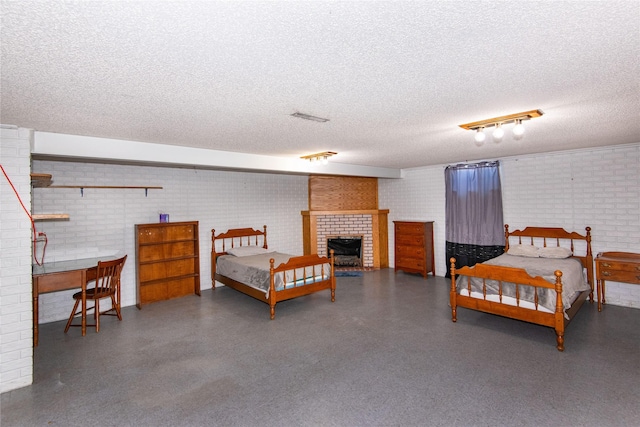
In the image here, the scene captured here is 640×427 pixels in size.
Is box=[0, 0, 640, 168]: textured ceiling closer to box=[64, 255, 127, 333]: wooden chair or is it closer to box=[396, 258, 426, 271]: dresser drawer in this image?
box=[64, 255, 127, 333]: wooden chair

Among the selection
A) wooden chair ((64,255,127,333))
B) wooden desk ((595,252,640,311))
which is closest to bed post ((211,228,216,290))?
wooden chair ((64,255,127,333))

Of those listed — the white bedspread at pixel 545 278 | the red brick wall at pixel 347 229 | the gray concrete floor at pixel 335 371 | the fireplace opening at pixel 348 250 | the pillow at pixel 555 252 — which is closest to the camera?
the gray concrete floor at pixel 335 371

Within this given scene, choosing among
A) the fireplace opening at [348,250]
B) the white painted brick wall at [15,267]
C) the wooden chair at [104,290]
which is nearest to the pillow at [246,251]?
the wooden chair at [104,290]

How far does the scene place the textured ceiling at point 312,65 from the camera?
56.2 inches

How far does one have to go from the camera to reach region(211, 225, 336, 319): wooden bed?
185 inches

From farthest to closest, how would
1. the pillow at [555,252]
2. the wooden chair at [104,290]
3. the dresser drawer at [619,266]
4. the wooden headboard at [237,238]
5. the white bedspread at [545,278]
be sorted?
the wooden headboard at [237,238], the pillow at [555,252], the dresser drawer at [619,266], the wooden chair at [104,290], the white bedspread at [545,278]

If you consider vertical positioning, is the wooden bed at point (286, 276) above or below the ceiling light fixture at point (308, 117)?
below

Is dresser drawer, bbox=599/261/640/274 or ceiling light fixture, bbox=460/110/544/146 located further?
dresser drawer, bbox=599/261/640/274

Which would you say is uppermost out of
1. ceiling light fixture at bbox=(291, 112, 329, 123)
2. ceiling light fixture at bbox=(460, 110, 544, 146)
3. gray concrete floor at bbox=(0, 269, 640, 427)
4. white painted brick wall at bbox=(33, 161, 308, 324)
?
ceiling light fixture at bbox=(291, 112, 329, 123)

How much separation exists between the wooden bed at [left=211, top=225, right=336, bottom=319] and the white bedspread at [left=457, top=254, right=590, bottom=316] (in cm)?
205

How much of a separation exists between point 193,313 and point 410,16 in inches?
188

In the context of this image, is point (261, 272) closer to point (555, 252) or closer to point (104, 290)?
point (104, 290)

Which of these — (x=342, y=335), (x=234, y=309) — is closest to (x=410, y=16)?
(x=342, y=335)

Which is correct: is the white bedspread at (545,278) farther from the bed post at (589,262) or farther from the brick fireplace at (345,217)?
the brick fireplace at (345,217)
